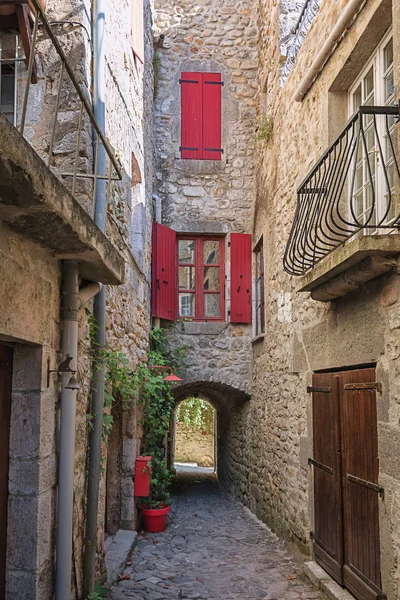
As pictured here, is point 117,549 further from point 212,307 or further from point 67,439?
point 212,307

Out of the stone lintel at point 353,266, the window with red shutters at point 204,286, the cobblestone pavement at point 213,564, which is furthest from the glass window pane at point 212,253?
the stone lintel at point 353,266

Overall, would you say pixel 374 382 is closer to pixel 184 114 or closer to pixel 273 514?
pixel 273 514

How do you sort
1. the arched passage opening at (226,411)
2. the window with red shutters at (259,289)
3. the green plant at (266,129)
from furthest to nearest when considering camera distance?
the arched passage opening at (226,411), the window with red shutters at (259,289), the green plant at (266,129)

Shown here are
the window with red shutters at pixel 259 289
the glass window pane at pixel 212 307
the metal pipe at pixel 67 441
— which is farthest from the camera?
the glass window pane at pixel 212 307

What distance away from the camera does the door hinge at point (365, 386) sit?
3.64 meters

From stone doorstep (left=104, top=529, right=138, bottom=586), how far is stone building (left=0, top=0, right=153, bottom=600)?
55 cm

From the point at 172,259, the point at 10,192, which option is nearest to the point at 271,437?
the point at 172,259

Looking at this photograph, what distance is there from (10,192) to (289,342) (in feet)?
14.2

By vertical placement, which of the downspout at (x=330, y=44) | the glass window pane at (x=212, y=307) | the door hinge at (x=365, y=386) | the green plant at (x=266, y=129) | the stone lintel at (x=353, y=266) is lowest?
the door hinge at (x=365, y=386)

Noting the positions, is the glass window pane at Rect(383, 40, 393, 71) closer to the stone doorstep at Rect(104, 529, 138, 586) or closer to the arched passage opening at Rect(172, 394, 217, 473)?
the stone doorstep at Rect(104, 529, 138, 586)

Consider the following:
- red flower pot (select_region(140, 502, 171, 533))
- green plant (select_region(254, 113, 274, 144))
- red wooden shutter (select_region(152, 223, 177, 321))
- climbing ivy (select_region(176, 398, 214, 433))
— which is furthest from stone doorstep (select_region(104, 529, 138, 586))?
climbing ivy (select_region(176, 398, 214, 433))

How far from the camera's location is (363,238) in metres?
3.28

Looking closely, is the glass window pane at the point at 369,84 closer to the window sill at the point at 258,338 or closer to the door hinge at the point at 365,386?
the door hinge at the point at 365,386

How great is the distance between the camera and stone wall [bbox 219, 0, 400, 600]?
3553mm
